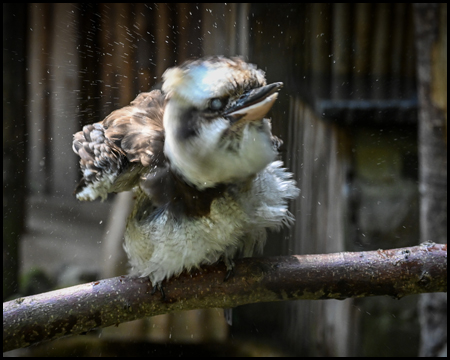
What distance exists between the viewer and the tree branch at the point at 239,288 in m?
1.35

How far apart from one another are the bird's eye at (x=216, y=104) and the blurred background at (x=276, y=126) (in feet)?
3.76

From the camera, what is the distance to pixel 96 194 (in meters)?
1.64

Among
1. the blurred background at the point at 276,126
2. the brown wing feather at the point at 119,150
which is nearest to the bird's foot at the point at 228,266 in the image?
the brown wing feather at the point at 119,150

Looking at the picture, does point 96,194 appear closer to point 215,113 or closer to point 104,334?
point 215,113

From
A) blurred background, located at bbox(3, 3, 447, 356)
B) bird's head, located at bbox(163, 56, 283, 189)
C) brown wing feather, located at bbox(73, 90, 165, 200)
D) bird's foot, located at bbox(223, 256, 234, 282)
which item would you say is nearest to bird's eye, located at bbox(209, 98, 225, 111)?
bird's head, located at bbox(163, 56, 283, 189)

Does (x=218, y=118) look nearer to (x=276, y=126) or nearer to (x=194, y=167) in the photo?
(x=194, y=167)

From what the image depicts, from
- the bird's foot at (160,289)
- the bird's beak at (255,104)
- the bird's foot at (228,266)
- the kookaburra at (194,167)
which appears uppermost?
the bird's beak at (255,104)

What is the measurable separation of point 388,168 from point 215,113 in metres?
2.12

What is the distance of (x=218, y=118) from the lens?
1.24m

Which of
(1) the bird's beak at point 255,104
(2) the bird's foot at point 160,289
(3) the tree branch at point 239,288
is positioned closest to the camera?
(1) the bird's beak at point 255,104

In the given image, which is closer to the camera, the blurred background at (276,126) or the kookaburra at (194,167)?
the kookaburra at (194,167)

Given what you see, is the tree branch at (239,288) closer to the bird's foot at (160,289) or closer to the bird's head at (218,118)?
the bird's foot at (160,289)

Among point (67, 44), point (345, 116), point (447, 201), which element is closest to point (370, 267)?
point (447, 201)

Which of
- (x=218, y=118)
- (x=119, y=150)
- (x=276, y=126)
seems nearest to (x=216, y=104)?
(x=218, y=118)
